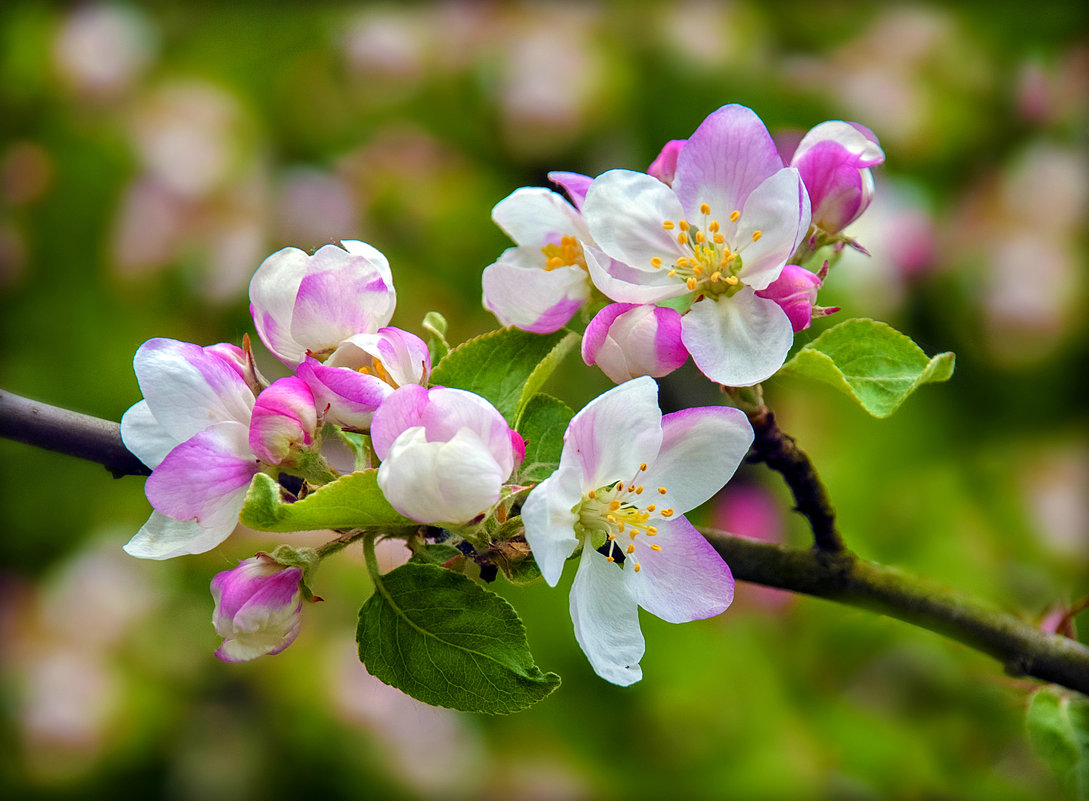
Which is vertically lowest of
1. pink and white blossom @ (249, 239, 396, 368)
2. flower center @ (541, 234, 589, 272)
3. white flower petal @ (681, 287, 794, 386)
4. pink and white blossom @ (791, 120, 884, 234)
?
pink and white blossom @ (249, 239, 396, 368)

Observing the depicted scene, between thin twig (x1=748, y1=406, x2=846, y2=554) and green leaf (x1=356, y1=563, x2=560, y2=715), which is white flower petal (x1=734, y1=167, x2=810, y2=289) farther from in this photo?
green leaf (x1=356, y1=563, x2=560, y2=715)

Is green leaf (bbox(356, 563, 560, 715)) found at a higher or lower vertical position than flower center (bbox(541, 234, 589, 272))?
lower

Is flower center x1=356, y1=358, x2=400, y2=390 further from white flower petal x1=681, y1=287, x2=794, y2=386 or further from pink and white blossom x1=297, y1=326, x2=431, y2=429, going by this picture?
white flower petal x1=681, y1=287, x2=794, y2=386

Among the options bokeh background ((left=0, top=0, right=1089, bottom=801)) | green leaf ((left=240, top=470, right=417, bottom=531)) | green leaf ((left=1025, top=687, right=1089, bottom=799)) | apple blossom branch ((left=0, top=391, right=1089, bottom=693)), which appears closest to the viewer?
green leaf ((left=240, top=470, right=417, bottom=531))

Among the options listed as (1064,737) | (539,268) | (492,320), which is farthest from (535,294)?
(492,320)

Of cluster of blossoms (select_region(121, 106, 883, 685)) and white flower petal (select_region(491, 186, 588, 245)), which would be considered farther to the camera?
white flower petal (select_region(491, 186, 588, 245))

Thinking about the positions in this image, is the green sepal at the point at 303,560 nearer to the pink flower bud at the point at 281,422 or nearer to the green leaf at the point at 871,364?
the pink flower bud at the point at 281,422

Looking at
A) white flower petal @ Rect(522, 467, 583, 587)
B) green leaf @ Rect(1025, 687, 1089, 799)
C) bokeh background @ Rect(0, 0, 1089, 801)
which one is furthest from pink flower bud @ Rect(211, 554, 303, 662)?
bokeh background @ Rect(0, 0, 1089, 801)

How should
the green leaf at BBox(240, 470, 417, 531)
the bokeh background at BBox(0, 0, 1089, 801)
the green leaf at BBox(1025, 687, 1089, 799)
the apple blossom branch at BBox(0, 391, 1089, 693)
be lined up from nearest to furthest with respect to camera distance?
the green leaf at BBox(240, 470, 417, 531)
the apple blossom branch at BBox(0, 391, 1089, 693)
the green leaf at BBox(1025, 687, 1089, 799)
the bokeh background at BBox(0, 0, 1089, 801)
